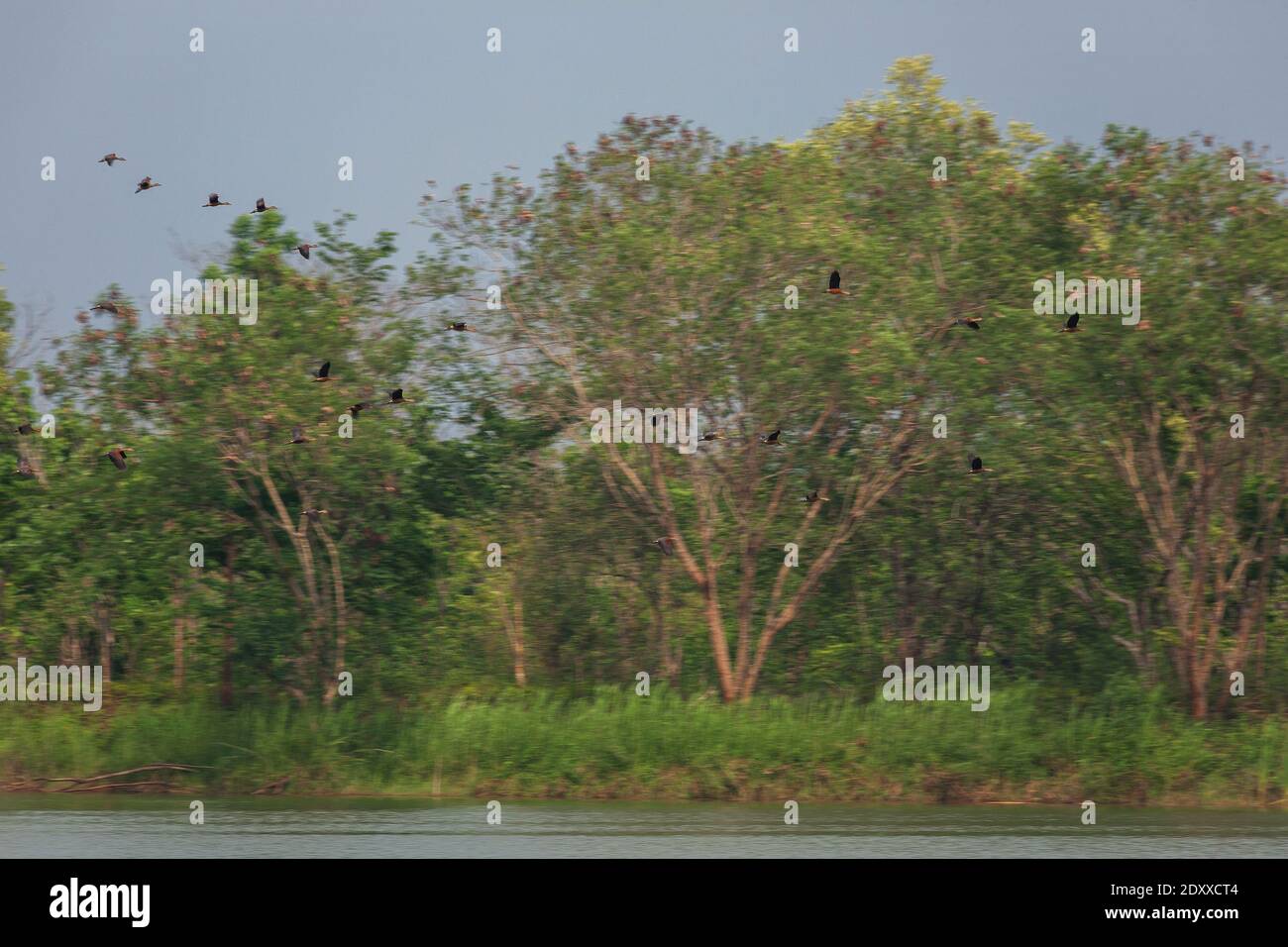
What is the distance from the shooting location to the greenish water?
1847cm

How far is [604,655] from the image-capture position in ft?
84.4

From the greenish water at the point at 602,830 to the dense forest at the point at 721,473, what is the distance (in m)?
1.17

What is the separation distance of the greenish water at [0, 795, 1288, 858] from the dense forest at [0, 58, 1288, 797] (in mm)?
1170

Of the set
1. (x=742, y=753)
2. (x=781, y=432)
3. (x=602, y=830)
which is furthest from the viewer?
(x=781, y=432)

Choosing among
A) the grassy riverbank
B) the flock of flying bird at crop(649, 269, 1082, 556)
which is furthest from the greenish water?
the flock of flying bird at crop(649, 269, 1082, 556)

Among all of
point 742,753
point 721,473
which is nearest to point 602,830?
point 742,753

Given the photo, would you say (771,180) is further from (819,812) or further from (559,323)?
(819,812)

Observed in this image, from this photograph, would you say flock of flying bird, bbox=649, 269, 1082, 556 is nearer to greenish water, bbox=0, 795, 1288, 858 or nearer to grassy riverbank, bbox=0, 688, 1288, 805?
grassy riverbank, bbox=0, 688, 1288, 805

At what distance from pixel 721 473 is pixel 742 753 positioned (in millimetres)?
4035

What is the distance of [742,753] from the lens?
2264 centimetres

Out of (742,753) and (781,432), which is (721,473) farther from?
(742,753)

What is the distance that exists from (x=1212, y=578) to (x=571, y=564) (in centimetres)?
866

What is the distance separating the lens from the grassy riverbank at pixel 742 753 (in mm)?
22578

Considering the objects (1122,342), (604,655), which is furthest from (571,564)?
(1122,342)
